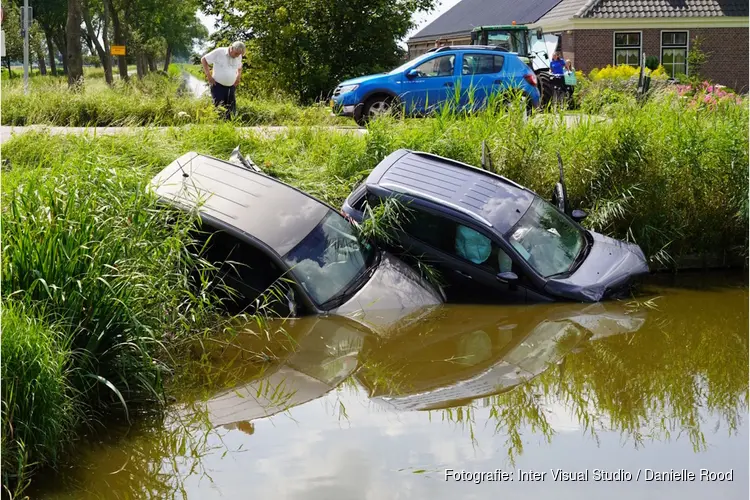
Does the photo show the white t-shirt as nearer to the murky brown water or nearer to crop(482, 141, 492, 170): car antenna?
crop(482, 141, 492, 170): car antenna

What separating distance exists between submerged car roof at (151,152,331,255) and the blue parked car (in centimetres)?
929

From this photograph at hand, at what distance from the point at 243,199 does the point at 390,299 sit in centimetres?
174

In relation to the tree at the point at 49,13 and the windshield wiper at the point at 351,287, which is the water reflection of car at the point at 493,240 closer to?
the windshield wiper at the point at 351,287

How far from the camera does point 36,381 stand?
18.5ft

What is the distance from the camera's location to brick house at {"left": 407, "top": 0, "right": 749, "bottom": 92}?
126 feet

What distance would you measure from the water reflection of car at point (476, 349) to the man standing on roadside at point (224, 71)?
921cm

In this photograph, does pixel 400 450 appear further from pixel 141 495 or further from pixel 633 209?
pixel 633 209

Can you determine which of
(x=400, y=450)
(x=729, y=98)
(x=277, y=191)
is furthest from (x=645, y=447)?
(x=729, y=98)

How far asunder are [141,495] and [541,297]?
210 inches

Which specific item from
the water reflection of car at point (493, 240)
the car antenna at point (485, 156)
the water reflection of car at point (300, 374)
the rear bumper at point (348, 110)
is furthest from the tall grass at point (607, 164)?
the rear bumper at point (348, 110)

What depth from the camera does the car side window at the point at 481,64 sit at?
20.8m

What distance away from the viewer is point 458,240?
10070 mm

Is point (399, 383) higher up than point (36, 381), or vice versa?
point (36, 381)

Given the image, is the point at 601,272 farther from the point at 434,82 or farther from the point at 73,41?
the point at 73,41
